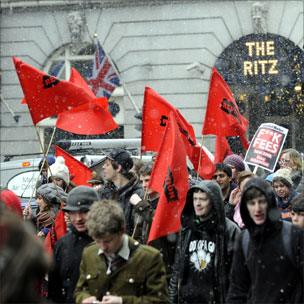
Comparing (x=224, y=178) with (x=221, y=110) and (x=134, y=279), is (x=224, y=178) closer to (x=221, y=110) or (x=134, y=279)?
(x=221, y=110)

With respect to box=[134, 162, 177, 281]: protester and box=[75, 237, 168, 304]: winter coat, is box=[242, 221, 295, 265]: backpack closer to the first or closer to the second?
box=[75, 237, 168, 304]: winter coat

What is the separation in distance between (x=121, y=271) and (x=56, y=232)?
2089 mm

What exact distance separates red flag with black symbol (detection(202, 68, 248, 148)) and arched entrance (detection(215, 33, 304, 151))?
15.3 meters

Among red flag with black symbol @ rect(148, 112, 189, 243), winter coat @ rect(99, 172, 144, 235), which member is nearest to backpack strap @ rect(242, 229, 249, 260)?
red flag with black symbol @ rect(148, 112, 189, 243)

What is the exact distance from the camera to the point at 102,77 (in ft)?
71.4

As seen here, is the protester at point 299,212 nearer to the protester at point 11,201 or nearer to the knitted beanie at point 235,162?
the protester at point 11,201

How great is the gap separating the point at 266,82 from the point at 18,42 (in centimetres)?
716

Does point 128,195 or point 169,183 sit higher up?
point 169,183

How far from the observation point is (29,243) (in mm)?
2844

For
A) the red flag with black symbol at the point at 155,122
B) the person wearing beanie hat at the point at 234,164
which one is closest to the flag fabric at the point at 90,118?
the red flag with black symbol at the point at 155,122

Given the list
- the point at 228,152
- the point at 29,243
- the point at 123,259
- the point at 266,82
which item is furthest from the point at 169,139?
the point at 266,82

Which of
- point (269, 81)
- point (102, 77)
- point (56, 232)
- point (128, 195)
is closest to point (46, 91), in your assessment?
point (128, 195)

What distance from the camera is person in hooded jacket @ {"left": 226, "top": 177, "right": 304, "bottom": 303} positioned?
5246 mm

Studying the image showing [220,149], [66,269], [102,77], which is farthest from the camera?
[102,77]
